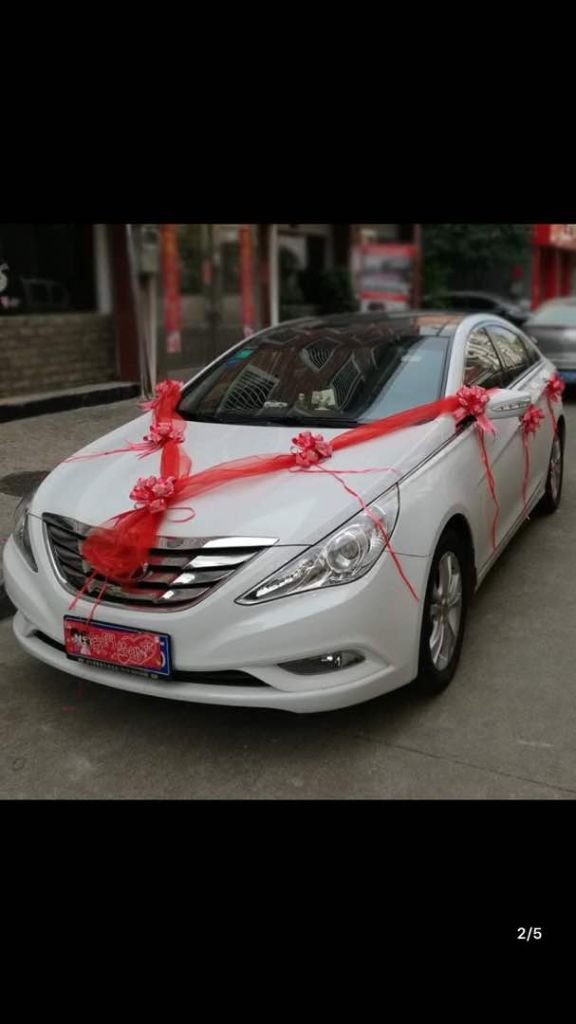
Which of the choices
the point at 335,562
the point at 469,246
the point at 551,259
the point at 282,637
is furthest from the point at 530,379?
the point at 469,246

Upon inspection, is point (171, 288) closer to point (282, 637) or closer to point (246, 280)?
point (246, 280)

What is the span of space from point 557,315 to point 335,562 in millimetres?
9840

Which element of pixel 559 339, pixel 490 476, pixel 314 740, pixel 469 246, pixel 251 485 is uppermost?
pixel 251 485

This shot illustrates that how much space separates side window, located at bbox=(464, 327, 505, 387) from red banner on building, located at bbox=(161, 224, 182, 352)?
8144 mm

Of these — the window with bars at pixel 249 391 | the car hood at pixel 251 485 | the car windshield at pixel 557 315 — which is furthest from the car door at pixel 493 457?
the car windshield at pixel 557 315

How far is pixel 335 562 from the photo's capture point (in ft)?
10.5

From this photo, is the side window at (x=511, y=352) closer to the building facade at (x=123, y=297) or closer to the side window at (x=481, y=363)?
the side window at (x=481, y=363)

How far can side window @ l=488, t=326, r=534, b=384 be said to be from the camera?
527 cm

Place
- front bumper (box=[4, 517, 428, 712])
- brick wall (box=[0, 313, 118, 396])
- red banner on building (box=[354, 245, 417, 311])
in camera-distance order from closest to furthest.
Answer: front bumper (box=[4, 517, 428, 712]) → brick wall (box=[0, 313, 118, 396]) → red banner on building (box=[354, 245, 417, 311])

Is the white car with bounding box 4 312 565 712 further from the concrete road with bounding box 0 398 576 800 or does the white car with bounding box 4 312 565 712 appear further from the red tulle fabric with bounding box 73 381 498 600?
the concrete road with bounding box 0 398 576 800

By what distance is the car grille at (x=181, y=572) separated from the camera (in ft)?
10.4

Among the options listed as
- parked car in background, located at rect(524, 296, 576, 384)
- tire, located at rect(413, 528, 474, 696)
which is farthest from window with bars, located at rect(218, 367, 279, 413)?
parked car in background, located at rect(524, 296, 576, 384)
